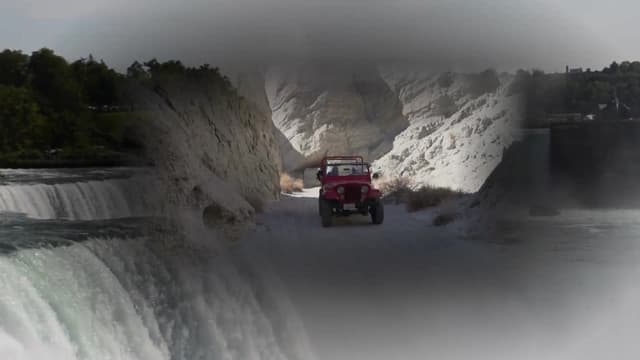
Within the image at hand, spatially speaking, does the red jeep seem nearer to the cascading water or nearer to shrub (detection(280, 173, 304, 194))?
shrub (detection(280, 173, 304, 194))

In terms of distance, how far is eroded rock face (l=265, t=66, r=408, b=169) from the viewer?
170cm

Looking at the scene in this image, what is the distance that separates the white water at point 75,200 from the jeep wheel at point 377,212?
0.62 metres

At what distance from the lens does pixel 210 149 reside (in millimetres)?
1754

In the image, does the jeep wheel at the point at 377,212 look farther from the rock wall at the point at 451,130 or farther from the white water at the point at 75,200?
the white water at the point at 75,200

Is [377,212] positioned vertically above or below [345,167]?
below

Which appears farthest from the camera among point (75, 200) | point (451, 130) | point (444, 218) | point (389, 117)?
point (75, 200)

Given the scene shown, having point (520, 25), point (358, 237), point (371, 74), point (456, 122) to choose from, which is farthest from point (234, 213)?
point (520, 25)

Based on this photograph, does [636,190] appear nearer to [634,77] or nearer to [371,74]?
[634,77]

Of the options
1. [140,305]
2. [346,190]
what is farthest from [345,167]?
[140,305]

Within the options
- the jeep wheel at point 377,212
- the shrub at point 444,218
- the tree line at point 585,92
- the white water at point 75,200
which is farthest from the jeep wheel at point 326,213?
the tree line at point 585,92

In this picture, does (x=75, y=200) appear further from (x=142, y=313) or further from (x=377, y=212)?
(x=377, y=212)

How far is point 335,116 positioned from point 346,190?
0.20 metres

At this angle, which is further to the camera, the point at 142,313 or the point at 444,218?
the point at 444,218

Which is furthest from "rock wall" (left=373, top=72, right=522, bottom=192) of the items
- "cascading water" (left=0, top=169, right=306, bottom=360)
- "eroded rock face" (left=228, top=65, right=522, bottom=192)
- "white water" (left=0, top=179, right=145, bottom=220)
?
"white water" (left=0, top=179, right=145, bottom=220)
